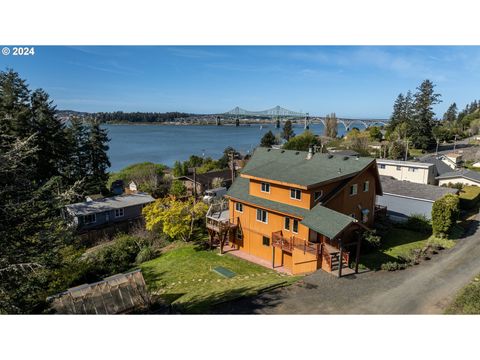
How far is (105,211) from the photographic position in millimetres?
29562

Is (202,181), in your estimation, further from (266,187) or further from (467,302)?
(467,302)

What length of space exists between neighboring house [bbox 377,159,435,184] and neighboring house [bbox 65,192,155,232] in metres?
26.9

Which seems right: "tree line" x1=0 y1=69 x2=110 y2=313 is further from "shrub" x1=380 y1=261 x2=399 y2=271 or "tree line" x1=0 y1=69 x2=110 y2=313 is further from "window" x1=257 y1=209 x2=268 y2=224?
"shrub" x1=380 y1=261 x2=399 y2=271

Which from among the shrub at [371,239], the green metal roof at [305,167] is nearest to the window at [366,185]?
the green metal roof at [305,167]

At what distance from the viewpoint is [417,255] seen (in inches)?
693

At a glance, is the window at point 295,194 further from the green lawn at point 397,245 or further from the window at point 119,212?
the window at point 119,212

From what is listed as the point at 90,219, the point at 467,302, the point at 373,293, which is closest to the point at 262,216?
the point at 373,293

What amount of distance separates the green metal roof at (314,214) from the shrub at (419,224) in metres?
10.5

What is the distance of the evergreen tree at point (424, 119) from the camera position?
2457 inches

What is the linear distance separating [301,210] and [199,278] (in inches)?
275

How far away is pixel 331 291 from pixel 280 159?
453 inches

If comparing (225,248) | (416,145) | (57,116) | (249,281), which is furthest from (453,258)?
(416,145)

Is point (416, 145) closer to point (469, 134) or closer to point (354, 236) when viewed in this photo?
point (469, 134)

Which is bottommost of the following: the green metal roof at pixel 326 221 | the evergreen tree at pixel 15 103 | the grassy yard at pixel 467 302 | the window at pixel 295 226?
the grassy yard at pixel 467 302
